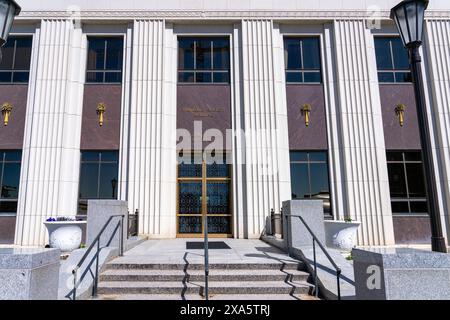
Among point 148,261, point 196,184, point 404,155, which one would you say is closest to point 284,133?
point 196,184

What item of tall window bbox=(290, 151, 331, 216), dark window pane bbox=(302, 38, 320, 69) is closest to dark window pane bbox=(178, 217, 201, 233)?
tall window bbox=(290, 151, 331, 216)

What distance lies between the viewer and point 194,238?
42.8 feet

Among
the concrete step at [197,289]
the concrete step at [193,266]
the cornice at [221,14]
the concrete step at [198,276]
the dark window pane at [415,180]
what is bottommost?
the concrete step at [197,289]

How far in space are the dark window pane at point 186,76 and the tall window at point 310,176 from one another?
5.60 metres

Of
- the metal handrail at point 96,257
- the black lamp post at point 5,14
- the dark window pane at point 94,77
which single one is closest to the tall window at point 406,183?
the metal handrail at point 96,257

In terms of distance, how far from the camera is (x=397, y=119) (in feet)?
46.2

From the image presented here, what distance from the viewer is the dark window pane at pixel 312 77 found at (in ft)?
48.0

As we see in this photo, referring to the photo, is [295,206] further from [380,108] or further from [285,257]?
[380,108]

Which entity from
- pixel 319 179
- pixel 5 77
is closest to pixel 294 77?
pixel 319 179

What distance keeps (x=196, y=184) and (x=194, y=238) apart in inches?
88.8

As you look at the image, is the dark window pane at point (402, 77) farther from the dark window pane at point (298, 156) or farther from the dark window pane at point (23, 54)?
the dark window pane at point (23, 54)

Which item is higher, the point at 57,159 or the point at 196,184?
the point at 57,159

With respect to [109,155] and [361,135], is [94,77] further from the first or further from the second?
[361,135]

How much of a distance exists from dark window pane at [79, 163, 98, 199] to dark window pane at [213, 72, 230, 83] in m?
6.41
